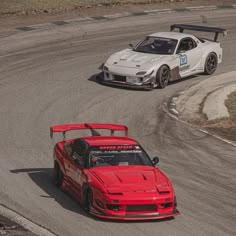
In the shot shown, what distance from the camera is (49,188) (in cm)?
1656

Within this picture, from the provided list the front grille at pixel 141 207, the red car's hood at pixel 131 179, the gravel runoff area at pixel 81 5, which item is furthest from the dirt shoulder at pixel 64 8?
the front grille at pixel 141 207

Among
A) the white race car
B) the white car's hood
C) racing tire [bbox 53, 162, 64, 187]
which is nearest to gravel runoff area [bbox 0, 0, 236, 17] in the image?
the white race car

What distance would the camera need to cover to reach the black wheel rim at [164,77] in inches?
1017

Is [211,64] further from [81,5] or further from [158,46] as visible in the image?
[81,5]

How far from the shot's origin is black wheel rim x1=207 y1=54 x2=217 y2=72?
28.2 meters

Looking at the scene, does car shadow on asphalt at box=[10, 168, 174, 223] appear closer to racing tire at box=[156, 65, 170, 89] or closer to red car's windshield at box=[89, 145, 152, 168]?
red car's windshield at box=[89, 145, 152, 168]

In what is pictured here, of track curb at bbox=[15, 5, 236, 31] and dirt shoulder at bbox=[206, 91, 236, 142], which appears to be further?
track curb at bbox=[15, 5, 236, 31]

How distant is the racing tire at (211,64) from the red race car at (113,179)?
38.6 feet

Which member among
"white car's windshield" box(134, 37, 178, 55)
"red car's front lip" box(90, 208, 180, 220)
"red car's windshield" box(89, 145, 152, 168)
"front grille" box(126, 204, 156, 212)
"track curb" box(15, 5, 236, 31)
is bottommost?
"track curb" box(15, 5, 236, 31)

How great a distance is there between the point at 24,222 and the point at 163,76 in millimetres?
12488

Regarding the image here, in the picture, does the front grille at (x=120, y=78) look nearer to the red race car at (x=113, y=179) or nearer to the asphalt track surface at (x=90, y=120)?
the asphalt track surface at (x=90, y=120)

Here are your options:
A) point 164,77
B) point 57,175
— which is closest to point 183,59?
point 164,77

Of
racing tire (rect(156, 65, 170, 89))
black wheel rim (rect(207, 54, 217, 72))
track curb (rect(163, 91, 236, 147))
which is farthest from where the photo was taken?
black wheel rim (rect(207, 54, 217, 72))

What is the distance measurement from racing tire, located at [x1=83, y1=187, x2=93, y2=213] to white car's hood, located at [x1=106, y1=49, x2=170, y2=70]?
10854mm
